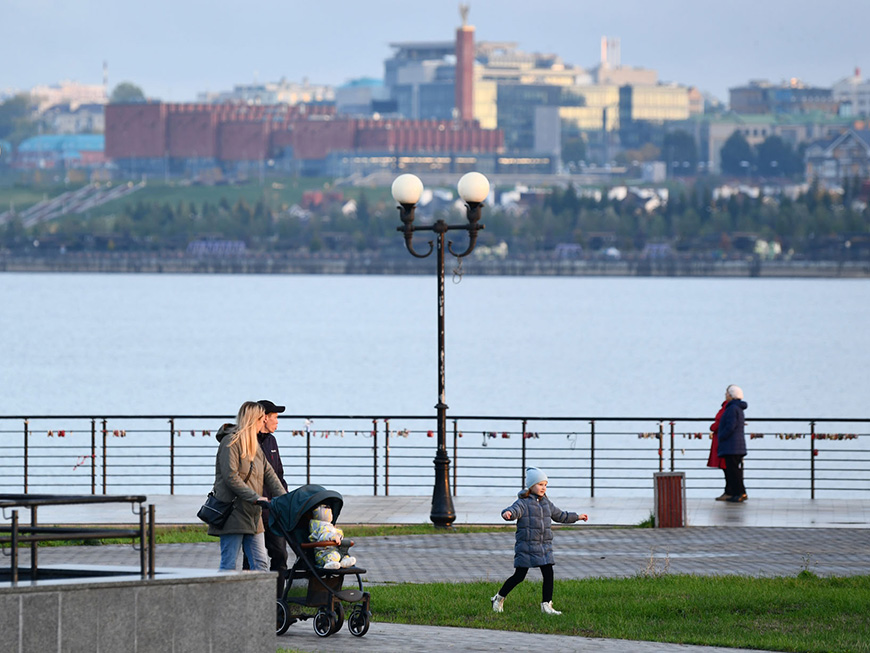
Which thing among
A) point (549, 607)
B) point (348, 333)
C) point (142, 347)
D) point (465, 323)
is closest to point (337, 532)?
point (549, 607)

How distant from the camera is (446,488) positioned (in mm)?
18469

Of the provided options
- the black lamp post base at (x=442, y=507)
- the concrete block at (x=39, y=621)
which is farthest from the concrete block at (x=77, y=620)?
the black lamp post base at (x=442, y=507)

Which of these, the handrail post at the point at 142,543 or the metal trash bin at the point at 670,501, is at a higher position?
the handrail post at the point at 142,543

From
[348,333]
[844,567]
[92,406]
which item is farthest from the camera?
[348,333]

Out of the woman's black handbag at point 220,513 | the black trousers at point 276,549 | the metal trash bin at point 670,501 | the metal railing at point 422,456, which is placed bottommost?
the metal railing at point 422,456

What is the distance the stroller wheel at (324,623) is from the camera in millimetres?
11766

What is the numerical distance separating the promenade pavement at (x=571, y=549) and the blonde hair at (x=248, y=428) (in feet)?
4.43

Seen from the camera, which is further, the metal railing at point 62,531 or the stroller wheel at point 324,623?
the stroller wheel at point 324,623

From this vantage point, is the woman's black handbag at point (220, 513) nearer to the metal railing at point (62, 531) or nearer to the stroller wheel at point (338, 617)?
the stroller wheel at point (338, 617)

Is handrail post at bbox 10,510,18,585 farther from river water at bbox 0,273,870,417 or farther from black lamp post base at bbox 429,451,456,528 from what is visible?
river water at bbox 0,273,870,417

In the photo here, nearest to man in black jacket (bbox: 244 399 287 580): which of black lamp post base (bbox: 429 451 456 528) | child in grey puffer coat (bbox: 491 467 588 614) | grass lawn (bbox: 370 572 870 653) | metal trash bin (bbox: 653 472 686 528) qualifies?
grass lawn (bbox: 370 572 870 653)

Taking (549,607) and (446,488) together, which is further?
(446,488)

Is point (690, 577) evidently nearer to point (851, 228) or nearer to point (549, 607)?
point (549, 607)

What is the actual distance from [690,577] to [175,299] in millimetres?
144705
